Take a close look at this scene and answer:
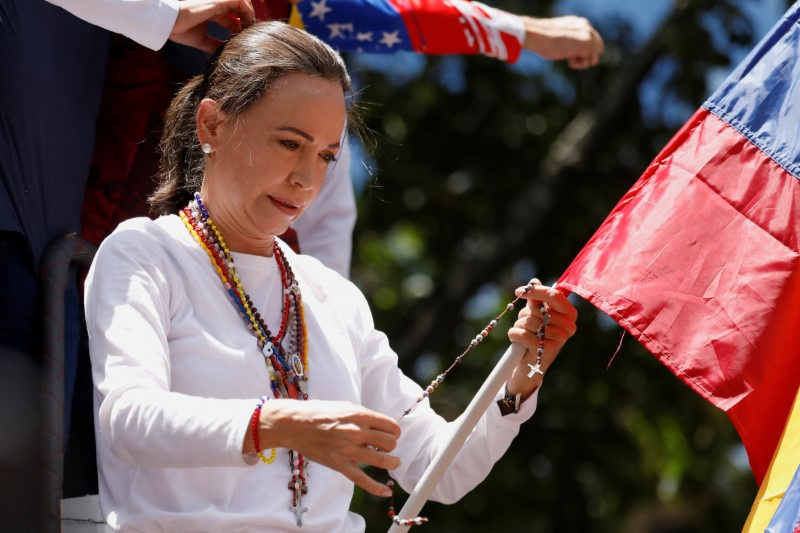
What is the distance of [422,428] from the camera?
2.82 metres

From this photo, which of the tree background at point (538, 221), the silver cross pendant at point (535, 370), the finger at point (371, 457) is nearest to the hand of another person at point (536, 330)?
the silver cross pendant at point (535, 370)

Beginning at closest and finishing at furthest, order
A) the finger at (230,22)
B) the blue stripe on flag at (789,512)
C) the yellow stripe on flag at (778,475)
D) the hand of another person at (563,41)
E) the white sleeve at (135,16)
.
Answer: the blue stripe on flag at (789,512)
the yellow stripe on flag at (778,475)
the white sleeve at (135,16)
the finger at (230,22)
the hand of another person at (563,41)

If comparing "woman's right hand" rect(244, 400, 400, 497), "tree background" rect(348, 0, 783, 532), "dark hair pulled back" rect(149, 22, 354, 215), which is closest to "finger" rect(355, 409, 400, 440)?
"woman's right hand" rect(244, 400, 400, 497)

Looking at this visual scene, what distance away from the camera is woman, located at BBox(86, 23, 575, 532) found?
2348 mm

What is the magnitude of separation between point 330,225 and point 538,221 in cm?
359

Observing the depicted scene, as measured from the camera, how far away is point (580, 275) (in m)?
2.79

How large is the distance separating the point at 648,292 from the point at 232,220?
821 millimetres

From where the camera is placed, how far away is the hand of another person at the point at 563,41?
3850 mm

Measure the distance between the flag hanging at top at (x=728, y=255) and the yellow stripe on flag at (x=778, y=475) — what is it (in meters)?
0.04

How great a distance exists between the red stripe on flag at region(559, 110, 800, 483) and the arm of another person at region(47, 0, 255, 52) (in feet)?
2.88

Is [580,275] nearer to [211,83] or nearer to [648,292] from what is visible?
[648,292]

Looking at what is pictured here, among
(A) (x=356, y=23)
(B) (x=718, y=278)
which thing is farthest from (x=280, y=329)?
(A) (x=356, y=23)

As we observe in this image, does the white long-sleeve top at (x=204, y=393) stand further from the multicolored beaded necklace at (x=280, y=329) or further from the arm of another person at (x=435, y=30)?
the arm of another person at (x=435, y=30)

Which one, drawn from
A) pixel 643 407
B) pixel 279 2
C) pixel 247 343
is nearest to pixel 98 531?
pixel 247 343
